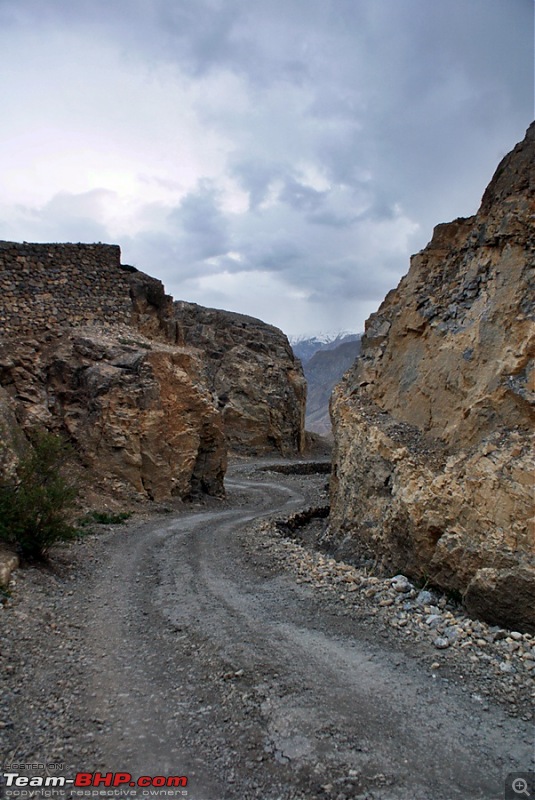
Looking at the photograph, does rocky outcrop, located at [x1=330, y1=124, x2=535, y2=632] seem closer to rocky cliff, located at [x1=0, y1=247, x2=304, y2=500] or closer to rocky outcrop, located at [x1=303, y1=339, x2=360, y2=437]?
rocky cliff, located at [x1=0, y1=247, x2=304, y2=500]

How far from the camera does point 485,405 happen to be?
812 cm

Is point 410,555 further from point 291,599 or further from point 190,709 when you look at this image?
point 190,709

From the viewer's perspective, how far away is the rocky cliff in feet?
53.6

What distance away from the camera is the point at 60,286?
1736 cm

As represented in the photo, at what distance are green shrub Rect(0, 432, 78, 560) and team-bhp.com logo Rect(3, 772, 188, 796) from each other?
527 centimetres

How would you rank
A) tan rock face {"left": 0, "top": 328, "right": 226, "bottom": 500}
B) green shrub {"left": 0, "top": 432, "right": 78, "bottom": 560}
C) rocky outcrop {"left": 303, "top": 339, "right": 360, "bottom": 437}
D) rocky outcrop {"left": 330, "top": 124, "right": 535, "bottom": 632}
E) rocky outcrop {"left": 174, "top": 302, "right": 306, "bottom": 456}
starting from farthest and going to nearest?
1. rocky outcrop {"left": 303, "top": 339, "right": 360, "bottom": 437}
2. rocky outcrop {"left": 174, "top": 302, "right": 306, "bottom": 456}
3. tan rock face {"left": 0, "top": 328, "right": 226, "bottom": 500}
4. green shrub {"left": 0, "top": 432, "right": 78, "bottom": 560}
5. rocky outcrop {"left": 330, "top": 124, "right": 535, "bottom": 632}

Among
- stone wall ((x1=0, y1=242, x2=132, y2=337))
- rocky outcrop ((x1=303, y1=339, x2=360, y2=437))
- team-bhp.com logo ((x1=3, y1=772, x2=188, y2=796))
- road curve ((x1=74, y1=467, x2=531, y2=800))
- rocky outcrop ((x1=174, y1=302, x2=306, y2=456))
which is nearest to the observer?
team-bhp.com logo ((x1=3, y1=772, x2=188, y2=796))

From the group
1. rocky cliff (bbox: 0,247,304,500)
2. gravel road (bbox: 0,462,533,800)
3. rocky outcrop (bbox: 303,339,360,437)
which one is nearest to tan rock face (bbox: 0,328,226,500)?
rocky cliff (bbox: 0,247,304,500)

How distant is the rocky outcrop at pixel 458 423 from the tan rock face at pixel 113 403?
23.8ft

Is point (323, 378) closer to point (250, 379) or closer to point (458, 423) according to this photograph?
point (250, 379)

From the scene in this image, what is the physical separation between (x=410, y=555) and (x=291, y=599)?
227 cm

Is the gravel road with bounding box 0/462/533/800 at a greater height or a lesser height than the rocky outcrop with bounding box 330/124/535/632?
lesser

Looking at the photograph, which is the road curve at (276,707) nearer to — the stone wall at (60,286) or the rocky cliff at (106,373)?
the rocky cliff at (106,373)

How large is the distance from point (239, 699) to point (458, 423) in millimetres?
5995
